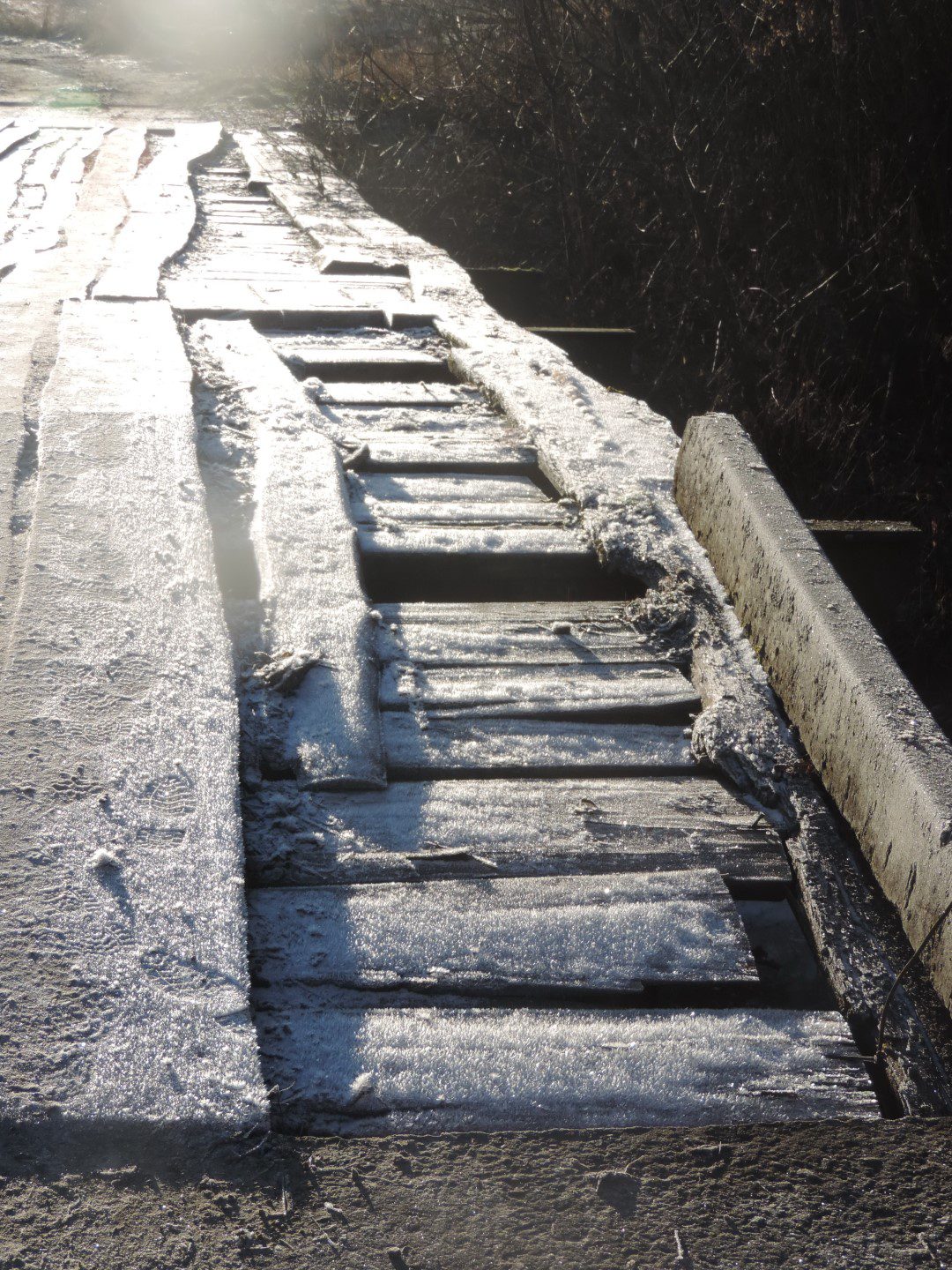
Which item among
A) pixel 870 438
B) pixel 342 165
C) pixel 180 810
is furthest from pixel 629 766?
pixel 342 165

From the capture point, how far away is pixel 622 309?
6.79 m

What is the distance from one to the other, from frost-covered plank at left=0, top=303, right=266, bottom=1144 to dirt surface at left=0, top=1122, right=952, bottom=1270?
0.23 ft

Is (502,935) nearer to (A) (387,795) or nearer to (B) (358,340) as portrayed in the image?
(A) (387,795)

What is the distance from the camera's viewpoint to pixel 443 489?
9.04ft

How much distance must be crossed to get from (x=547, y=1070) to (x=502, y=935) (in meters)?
0.21

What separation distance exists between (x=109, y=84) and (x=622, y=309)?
7.40 m

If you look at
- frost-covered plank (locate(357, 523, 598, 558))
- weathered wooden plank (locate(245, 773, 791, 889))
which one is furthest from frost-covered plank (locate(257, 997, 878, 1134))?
frost-covered plank (locate(357, 523, 598, 558))

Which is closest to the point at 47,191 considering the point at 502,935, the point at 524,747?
the point at 524,747

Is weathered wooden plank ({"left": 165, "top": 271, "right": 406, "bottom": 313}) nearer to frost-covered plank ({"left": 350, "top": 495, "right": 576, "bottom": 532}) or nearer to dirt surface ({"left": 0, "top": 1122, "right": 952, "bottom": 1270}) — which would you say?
frost-covered plank ({"left": 350, "top": 495, "right": 576, "bottom": 532})

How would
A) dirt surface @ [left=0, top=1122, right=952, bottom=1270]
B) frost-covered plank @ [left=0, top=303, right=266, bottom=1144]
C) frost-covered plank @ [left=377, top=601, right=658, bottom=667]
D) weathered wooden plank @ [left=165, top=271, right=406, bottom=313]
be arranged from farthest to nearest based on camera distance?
weathered wooden plank @ [left=165, top=271, right=406, bottom=313] < frost-covered plank @ [left=377, top=601, right=658, bottom=667] < frost-covered plank @ [left=0, top=303, right=266, bottom=1144] < dirt surface @ [left=0, top=1122, right=952, bottom=1270]

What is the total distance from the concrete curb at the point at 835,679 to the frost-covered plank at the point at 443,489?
0.43 meters

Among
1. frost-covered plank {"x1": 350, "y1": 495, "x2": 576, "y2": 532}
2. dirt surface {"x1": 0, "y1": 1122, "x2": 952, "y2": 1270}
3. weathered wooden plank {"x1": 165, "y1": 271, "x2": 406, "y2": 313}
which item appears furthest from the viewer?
weathered wooden plank {"x1": 165, "y1": 271, "x2": 406, "y2": 313}

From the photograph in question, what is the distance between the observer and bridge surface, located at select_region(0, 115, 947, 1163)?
125 cm

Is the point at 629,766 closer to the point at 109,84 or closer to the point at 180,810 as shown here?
the point at 180,810
